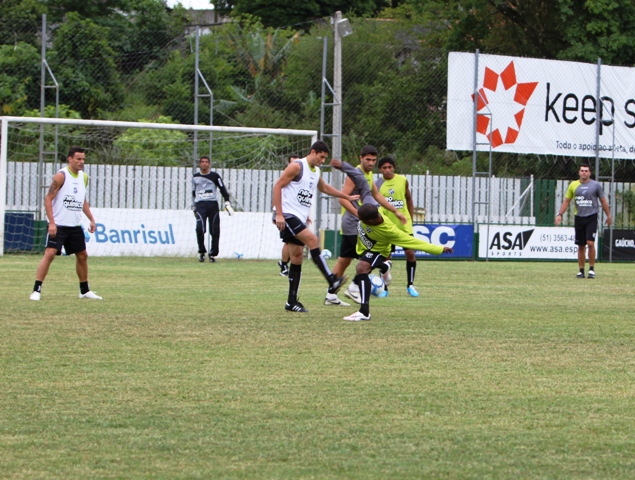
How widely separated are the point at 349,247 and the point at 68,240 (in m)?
3.43

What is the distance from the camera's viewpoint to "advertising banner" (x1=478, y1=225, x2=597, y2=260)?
25.6 m

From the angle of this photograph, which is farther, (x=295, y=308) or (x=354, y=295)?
(x=354, y=295)

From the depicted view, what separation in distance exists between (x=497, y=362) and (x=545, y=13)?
31.9m

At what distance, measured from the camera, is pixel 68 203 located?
12484mm

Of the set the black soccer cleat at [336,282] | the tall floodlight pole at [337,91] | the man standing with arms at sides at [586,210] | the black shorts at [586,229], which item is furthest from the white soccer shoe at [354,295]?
the tall floodlight pole at [337,91]

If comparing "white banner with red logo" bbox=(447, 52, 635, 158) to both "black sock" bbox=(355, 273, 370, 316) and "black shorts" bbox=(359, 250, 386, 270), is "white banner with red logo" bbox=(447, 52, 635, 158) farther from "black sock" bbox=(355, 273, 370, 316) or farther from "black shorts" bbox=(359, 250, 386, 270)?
"black sock" bbox=(355, 273, 370, 316)

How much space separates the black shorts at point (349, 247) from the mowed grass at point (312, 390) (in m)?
0.69

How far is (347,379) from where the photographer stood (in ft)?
22.8

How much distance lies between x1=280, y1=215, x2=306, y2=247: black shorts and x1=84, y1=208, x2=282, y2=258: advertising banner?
37.5 ft

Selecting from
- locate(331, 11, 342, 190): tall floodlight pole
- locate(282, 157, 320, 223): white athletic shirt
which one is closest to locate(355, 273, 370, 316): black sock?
locate(282, 157, 320, 223): white athletic shirt

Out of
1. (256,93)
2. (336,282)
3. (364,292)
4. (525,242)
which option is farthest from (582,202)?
(256,93)

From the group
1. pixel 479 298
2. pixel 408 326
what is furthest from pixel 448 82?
pixel 408 326

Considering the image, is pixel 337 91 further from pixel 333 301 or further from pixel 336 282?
pixel 336 282

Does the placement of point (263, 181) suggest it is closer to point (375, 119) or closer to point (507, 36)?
point (375, 119)
